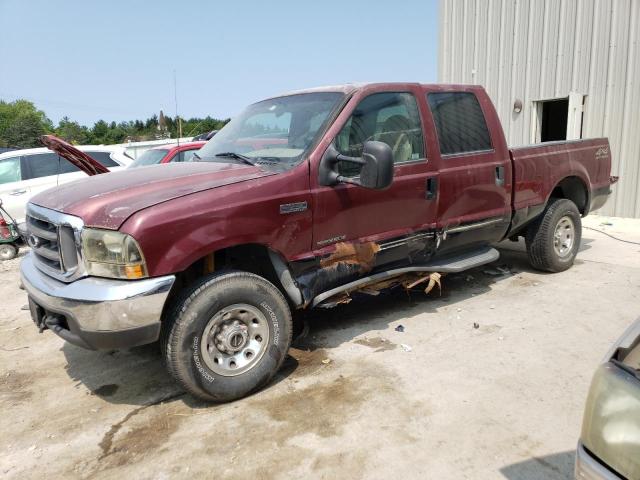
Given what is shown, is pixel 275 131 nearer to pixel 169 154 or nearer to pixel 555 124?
pixel 169 154

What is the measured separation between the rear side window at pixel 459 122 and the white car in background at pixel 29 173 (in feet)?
21.5

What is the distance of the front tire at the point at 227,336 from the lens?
3051mm

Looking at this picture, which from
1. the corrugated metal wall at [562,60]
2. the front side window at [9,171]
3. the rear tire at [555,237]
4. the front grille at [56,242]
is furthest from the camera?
the front side window at [9,171]

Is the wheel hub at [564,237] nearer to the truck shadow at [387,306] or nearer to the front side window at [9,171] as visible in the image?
the truck shadow at [387,306]

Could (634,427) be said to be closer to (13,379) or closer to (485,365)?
(485,365)

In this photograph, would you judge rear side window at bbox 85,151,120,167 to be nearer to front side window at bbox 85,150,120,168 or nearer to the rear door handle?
front side window at bbox 85,150,120,168

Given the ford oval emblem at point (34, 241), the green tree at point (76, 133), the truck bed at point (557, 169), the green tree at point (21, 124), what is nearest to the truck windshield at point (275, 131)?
the ford oval emblem at point (34, 241)

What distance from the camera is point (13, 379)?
385 cm

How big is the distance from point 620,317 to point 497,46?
733cm

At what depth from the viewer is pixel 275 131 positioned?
4066mm

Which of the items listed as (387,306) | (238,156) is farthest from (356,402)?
(238,156)

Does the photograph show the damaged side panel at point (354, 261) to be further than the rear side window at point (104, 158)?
No

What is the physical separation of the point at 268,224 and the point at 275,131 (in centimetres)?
104

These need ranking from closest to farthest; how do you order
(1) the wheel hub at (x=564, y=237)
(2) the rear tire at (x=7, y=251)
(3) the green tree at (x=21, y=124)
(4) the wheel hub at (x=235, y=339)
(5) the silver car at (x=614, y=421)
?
(5) the silver car at (x=614, y=421) < (4) the wheel hub at (x=235, y=339) < (1) the wheel hub at (x=564, y=237) < (2) the rear tire at (x=7, y=251) < (3) the green tree at (x=21, y=124)
